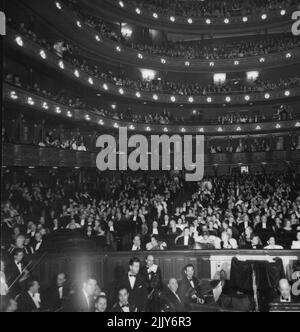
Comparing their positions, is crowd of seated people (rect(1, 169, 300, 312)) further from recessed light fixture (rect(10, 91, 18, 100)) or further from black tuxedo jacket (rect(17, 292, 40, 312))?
recessed light fixture (rect(10, 91, 18, 100))

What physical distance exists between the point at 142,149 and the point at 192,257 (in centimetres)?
1799

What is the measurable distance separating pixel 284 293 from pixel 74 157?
50.6ft

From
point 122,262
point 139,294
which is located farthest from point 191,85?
point 139,294

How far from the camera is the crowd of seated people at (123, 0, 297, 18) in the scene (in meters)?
28.9

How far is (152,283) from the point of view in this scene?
7.71m

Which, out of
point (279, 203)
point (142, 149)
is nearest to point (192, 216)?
point (279, 203)

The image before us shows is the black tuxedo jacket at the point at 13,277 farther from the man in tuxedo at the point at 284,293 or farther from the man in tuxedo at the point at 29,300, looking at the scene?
the man in tuxedo at the point at 284,293

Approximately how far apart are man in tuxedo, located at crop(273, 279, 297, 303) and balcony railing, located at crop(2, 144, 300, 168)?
11.6 meters

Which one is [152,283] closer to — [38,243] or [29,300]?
[29,300]

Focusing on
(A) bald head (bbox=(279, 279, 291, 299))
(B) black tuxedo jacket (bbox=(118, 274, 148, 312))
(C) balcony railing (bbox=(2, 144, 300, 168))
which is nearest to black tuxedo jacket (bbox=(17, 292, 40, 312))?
(B) black tuxedo jacket (bbox=(118, 274, 148, 312))

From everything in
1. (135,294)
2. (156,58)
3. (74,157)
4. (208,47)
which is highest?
(208,47)

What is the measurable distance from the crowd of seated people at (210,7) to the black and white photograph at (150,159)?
0.53ft

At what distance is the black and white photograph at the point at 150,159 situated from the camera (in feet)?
24.7
